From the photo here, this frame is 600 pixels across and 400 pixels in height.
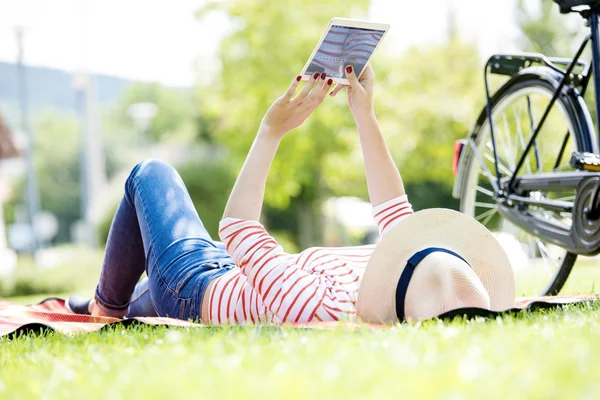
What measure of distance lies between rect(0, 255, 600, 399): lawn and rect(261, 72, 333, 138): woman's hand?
2.50 ft

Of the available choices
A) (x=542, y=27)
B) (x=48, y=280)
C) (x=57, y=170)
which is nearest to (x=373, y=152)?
(x=48, y=280)

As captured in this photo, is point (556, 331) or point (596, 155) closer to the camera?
point (556, 331)

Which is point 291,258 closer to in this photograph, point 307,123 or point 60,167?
point 307,123

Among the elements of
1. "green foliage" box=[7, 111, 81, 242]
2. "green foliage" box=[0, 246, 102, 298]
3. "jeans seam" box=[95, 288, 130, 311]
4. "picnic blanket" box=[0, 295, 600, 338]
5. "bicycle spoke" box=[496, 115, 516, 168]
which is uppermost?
"bicycle spoke" box=[496, 115, 516, 168]

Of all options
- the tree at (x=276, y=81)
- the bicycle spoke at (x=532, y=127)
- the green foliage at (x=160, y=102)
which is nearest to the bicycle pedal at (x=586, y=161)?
the bicycle spoke at (x=532, y=127)

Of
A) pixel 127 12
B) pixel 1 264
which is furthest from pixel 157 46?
pixel 1 264

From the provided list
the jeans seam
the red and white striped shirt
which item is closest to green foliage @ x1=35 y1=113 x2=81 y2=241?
the jeans seam

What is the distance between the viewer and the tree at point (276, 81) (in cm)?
1742

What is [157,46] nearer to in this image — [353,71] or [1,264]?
[1,264]

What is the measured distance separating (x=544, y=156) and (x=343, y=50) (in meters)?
2.25

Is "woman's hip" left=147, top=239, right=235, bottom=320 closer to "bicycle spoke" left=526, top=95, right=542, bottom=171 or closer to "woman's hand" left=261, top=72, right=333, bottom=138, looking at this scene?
"woman's hand" left=261, top=72, right=333, bottom=138

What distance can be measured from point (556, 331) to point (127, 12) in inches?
1564

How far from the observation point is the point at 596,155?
10.8 ft

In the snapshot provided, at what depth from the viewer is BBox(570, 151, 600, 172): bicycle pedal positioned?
10.5 ft
